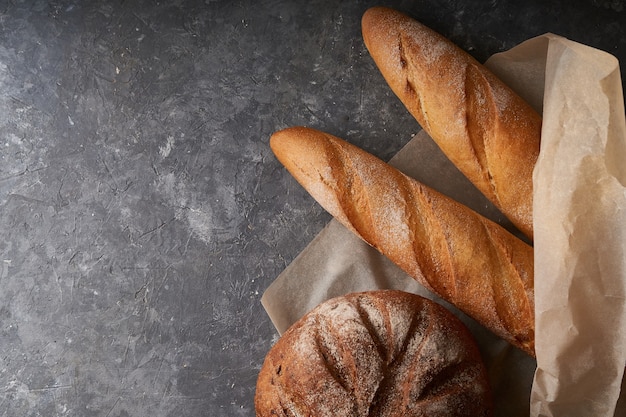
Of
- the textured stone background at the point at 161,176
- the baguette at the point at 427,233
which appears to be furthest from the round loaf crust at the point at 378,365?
the textured stone background at the point at 161,176

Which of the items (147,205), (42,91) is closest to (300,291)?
(147,205)

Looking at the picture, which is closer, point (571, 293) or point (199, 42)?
point (571, 293)

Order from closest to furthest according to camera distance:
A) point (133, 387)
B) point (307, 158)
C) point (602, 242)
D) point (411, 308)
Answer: point (602, 242) → point (411, 308) → point (307, 158) → point (133, 387)

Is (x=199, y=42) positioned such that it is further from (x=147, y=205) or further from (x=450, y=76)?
(x=450, y=76)

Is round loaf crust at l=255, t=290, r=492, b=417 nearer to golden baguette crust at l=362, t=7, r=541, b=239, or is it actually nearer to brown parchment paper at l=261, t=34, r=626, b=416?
brown parchment paper at l=261, t=34, r=626, b=416

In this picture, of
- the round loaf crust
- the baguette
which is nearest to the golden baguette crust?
the baguette

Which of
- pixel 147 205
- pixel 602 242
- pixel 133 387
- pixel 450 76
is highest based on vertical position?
pixel 450 76

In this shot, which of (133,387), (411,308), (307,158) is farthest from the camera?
(133,387)
